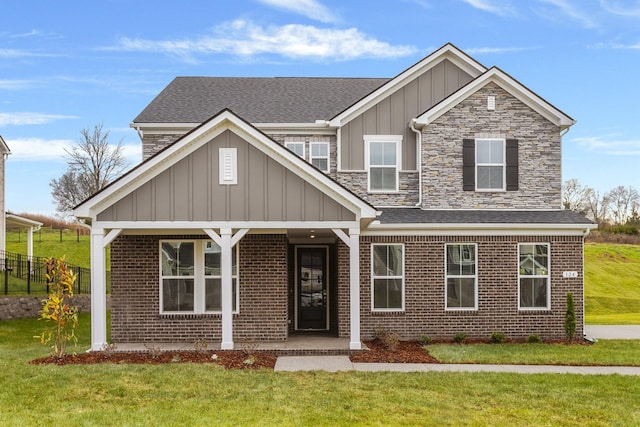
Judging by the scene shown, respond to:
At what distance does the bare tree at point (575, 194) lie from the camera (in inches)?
2113

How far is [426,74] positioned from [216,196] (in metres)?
7.61

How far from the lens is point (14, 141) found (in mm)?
37594

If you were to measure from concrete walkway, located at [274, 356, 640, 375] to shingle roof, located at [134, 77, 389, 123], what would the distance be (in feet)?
24.6

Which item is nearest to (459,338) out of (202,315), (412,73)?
(202,315)

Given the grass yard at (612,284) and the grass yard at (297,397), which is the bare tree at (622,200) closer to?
the grass yard at (612,284)

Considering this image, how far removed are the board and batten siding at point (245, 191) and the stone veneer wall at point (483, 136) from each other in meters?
4.35

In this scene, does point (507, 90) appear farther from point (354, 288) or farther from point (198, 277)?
point (198, 277)

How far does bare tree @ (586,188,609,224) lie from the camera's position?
57.5 m

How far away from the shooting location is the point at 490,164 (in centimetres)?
1572

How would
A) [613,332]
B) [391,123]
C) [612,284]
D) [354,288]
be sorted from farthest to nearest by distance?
1. [612,284]
2. [613,332]
3. [391,123]
4. [354,288]

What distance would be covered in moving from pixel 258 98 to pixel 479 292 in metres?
8.95

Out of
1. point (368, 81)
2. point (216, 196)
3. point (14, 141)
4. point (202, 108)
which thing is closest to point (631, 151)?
point (368, 81)

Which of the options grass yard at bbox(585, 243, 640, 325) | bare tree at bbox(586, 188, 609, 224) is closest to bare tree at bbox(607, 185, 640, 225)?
bare tree at bbox(586, 188, 609, 224)

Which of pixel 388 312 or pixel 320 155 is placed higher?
pixel 320 155
